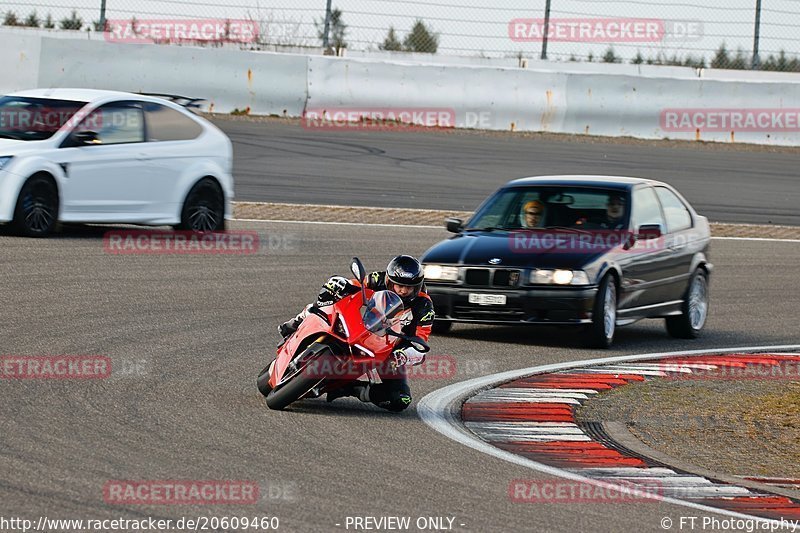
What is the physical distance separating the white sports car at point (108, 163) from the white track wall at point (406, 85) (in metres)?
9.61

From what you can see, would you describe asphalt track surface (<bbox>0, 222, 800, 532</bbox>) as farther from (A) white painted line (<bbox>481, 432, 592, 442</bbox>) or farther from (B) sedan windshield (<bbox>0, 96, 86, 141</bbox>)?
(B) sedan windshield (<bbox>0, 96, 86, 141</bbox>)

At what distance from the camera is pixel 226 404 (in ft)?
29.1

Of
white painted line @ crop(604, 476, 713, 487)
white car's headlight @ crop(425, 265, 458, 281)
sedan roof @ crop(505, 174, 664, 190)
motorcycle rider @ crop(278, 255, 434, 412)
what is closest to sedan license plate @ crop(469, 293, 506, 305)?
white car's headlight @ crop(425, 265, 458, 281)

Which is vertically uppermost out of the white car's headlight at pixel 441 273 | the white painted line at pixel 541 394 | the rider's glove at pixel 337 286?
the rider's glove at pixel 337 286

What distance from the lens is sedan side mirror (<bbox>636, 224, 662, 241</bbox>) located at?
13.2 metres

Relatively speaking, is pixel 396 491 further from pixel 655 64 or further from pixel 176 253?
pixel 655 64

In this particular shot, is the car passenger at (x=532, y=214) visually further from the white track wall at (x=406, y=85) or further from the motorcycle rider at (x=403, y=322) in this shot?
the white track wall at (x=406, y=85)

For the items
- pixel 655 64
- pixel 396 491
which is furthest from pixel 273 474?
pixel 655 64

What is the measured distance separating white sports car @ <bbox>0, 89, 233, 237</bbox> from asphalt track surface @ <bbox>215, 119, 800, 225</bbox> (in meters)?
3.63

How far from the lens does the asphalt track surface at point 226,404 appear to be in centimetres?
656

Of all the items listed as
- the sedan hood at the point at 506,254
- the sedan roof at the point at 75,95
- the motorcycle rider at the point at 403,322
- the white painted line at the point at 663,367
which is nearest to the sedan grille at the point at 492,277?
the sedan hood at the point at 506,254

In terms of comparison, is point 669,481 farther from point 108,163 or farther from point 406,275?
point 108,163

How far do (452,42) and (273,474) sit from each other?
69.0 ft

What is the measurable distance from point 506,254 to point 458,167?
469 inches
